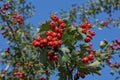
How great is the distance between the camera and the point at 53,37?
5887mm

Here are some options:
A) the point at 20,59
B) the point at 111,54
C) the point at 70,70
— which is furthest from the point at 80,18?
the point at 70,70

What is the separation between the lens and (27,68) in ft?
28.1

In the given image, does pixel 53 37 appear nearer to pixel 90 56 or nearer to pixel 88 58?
pixel 88 58

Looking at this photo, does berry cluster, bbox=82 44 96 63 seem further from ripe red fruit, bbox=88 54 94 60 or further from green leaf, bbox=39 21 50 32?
green leaf, bbox=39 21 50 32

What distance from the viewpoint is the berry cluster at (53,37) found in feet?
19.2

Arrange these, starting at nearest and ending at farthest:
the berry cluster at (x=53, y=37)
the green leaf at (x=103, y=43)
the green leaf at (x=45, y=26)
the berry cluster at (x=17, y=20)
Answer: the berry cluster at (x=53, y=37)
the green leaf at (x=45, y=26)
the green leaf at (x=103, y=43)
the berry cluster at (x=17, y=20)

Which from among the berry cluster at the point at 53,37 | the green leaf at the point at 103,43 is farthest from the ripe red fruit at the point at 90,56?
the green leaf at the point at 103,43

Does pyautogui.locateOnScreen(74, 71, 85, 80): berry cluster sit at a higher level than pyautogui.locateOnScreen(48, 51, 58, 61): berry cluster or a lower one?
lower

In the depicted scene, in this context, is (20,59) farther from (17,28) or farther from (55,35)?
(55,35)

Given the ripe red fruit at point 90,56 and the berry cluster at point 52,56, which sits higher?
the ripe red fruit at point 90,56

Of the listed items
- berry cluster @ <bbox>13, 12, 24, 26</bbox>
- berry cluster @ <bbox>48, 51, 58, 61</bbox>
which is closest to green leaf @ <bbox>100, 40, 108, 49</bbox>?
berry cluster @ <bbox>48, 51, 58, 61</bbox>

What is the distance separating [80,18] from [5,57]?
3.67 meters

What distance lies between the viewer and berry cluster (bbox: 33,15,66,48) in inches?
230

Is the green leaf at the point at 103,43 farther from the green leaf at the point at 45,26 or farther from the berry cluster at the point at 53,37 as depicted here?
the green leaf at the point at 45,26
